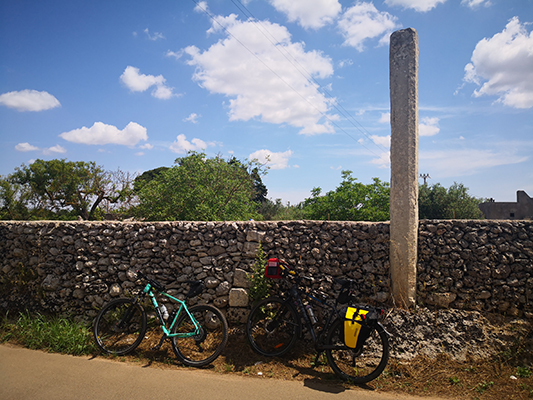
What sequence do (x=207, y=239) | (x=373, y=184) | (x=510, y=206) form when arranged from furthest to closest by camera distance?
(x=510, y=206) → (x=373, y=184) → (x=207, y=239)

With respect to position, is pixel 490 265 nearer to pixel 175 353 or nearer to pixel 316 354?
pixel 316 354

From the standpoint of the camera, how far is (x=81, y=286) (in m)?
6.36

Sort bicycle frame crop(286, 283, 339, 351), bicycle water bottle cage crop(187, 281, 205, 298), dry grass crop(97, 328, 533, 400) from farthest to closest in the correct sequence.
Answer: bicycle water bottle cage crop(187, 281, 205, 298) → bicycle frame crop(286, 283, 339, 351) → dry grass crop(97, 328, 533, 400)

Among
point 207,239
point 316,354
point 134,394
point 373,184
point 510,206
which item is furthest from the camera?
point 510,206

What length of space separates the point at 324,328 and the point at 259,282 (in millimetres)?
1329

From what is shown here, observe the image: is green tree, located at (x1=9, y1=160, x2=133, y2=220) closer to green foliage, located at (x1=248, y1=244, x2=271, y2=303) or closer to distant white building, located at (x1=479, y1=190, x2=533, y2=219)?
green foliage, located at (x1=248, y1=244, x2=271, y2=303)

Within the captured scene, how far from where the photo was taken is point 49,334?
5762 millimetres

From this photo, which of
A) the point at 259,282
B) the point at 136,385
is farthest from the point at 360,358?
the point at 136,385

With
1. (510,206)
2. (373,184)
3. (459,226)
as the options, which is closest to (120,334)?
(459,226)

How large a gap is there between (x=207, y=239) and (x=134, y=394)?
2.64 metres

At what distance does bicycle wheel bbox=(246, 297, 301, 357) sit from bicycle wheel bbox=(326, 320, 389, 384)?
0.64m

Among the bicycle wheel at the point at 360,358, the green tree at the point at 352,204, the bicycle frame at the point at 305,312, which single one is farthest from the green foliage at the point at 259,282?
the green tree at the point at 352,204

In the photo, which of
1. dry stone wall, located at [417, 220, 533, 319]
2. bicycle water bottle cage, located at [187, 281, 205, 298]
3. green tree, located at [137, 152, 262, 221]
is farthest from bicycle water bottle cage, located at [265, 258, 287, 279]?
green tree, located at [137, 152, 262, 221]

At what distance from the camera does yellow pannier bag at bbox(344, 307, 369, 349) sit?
4.50 meters
